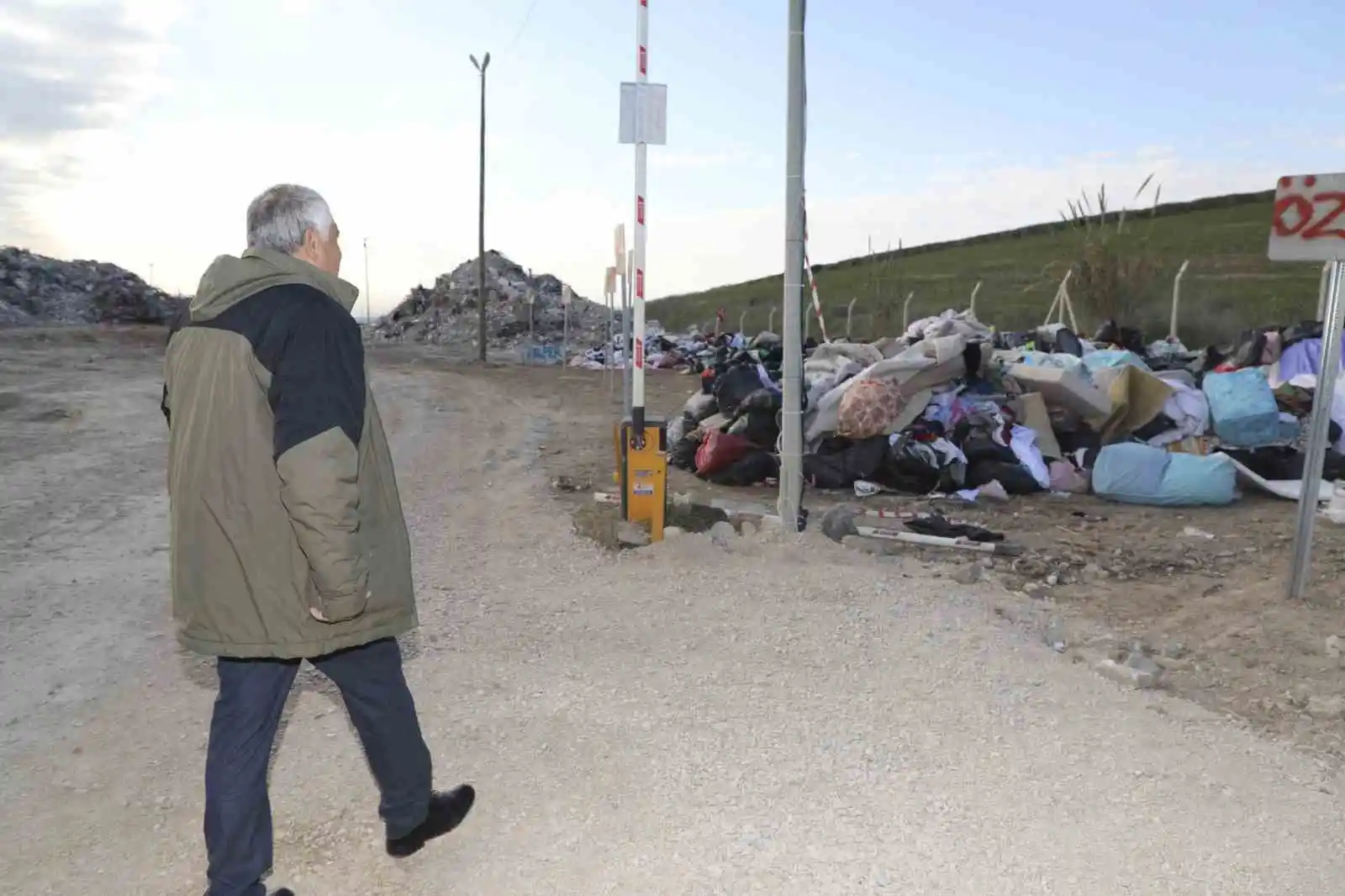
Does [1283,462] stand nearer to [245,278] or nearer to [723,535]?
[723,535]

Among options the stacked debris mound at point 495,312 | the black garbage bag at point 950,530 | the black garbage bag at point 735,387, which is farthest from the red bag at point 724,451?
the stacked debris mound at point 495,312

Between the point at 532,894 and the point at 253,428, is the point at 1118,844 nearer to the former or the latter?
the point at 532,894

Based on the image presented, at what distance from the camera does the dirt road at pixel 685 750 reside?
2938mm

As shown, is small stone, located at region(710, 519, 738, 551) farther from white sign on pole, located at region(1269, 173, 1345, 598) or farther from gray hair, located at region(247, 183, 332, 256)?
gray hair, located at region(247, 183, 332, 256)

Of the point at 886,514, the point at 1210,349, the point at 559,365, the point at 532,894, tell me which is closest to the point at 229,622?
the point at 532,894

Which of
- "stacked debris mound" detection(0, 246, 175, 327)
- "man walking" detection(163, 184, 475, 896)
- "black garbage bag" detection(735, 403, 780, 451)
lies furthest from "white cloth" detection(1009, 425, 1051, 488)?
"stacked debris mound" detection(0, 246, 175, 327)

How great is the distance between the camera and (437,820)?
2938 mm

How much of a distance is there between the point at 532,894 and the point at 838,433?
6.74 m

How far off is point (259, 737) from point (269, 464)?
673 mm

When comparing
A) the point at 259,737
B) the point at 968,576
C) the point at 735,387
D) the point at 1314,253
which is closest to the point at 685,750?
the point at 259,737

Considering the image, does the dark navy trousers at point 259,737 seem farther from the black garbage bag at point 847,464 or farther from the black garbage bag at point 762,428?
the black garbage bag at point 762,428

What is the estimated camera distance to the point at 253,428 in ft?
7.73

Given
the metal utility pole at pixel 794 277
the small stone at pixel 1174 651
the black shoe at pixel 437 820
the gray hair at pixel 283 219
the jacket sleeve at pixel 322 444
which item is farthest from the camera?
the metal utility pole at pixel 794 277

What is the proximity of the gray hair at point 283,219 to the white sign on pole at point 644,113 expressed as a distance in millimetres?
4352
